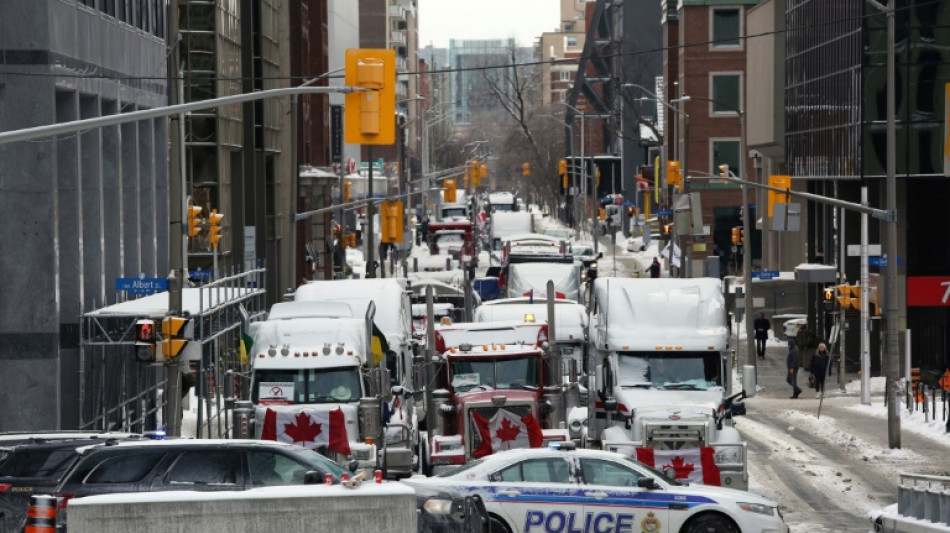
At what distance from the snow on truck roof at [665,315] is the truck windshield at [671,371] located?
0.68 feet

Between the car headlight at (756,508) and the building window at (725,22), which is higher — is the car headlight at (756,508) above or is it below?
below

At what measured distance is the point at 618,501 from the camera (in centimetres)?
2002

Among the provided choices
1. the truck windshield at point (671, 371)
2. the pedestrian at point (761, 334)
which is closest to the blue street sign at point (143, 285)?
the truck windshield at point (671, 371)

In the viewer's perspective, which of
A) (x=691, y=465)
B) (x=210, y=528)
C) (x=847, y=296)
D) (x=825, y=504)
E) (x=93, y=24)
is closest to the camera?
(x=210, y=528)

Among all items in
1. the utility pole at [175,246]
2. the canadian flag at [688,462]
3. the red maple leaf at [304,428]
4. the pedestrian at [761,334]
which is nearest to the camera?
the canadian flag at [688,462]

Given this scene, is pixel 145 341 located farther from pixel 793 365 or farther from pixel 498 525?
pixel 793 365

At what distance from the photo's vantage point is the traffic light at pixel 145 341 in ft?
87.2

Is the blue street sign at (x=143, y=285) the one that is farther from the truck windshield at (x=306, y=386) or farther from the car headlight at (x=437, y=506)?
the car headlight at (x=437, y=506)

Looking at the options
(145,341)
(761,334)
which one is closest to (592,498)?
(145,341)

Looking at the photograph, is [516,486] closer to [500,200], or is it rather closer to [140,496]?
[140,496]

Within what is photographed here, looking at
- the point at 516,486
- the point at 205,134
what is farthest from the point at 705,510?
the point at 205,134

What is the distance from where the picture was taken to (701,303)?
28.5m

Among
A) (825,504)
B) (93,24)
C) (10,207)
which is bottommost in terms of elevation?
(825,504)

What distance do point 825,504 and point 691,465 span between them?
12.0ft
